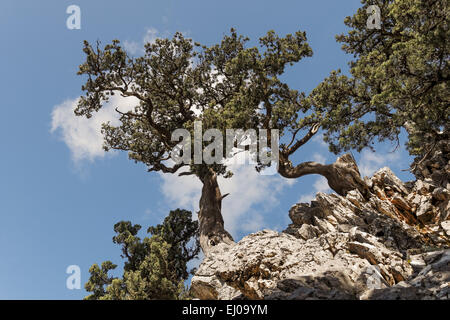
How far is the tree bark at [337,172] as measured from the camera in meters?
20.6

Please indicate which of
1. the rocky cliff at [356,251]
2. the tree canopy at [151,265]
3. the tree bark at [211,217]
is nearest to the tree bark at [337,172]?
the rocky cliff at [356,251]

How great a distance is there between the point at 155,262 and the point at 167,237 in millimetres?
4140

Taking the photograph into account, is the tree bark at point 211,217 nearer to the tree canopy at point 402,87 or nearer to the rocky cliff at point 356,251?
the rocky cliff at point 356,251

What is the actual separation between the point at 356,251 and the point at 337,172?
822 centimetres

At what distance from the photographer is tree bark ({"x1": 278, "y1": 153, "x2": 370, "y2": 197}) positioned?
2058cm

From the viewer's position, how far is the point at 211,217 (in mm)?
21203

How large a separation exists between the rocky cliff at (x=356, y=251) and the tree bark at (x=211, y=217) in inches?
69.1

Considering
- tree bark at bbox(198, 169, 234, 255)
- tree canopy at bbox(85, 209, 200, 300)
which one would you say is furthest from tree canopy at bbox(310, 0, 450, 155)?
tree canopy at bbox(85, 209, 200, 300)

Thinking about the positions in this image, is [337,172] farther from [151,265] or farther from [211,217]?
[151,265]

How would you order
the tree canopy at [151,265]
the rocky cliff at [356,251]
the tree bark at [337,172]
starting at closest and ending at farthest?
the rocky cliff at [356,251] < the tree canopy at [151,265] < the tree bark at [337,172]

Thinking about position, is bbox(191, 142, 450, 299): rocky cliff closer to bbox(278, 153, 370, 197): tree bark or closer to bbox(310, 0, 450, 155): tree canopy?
bbox(278, 153, 370, 197): tree bark

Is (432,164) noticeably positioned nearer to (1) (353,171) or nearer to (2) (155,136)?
(1) (353,171)

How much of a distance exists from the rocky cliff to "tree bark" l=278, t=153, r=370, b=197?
776 mm
